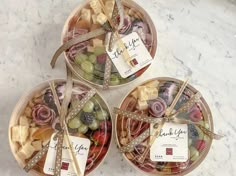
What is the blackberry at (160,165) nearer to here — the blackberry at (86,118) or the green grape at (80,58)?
the blackberry at (86,118)

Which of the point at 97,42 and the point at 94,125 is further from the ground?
the point at 97,42

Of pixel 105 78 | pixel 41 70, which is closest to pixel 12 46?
pixel 41 70

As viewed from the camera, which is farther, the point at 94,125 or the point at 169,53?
the point at 169,53

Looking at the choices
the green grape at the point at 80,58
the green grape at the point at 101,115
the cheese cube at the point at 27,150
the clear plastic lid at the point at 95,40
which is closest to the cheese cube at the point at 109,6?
the clear plastic lid at the point at 95,40

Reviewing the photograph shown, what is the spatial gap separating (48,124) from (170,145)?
242 millimetres

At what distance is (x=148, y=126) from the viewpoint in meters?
0.89

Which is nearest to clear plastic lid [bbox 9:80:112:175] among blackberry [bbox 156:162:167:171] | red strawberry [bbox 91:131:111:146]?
red strawberry [bbox 91:131:111:146]

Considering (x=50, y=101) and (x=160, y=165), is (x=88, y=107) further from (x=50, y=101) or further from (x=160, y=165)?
(x=160, y=165)

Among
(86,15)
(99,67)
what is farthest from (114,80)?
(86,15)

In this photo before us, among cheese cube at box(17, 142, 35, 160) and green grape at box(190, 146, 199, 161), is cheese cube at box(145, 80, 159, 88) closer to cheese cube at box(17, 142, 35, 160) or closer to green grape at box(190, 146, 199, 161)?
green grape at box(190, 146, 199, 161)

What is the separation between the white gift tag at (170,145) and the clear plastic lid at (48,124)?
0.10 meters

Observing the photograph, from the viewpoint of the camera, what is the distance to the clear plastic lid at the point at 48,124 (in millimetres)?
875

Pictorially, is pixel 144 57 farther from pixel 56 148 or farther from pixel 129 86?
pixel 56 148

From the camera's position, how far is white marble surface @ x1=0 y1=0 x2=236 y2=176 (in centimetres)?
98
